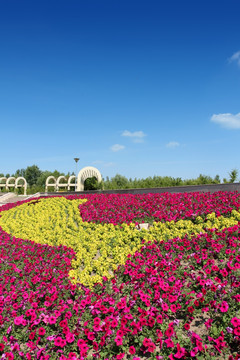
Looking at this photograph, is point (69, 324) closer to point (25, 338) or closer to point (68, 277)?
point (25, 338)

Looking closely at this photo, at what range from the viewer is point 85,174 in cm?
2762

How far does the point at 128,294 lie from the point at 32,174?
182ft

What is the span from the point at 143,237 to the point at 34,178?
2073 inches

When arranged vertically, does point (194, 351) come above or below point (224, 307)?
below

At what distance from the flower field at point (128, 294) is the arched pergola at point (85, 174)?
59.0 feet

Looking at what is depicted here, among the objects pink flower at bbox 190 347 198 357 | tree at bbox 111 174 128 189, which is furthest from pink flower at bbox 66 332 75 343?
tree at bbox 111 174 128 189

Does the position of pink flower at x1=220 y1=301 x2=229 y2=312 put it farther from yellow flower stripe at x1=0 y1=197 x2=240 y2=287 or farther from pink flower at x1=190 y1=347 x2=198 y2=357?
yellow flower stripe at x1=0 y1=197 x2=240 y2=287

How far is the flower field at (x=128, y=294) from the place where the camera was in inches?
136

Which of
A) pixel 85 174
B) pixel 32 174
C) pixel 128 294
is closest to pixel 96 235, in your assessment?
pixel 128 294

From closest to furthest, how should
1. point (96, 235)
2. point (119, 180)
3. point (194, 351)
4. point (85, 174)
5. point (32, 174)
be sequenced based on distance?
1. point (194, 351)
2. point (96, 235)
3. point (119, 180)
4. point (85, 174)
5. point (32, 174)

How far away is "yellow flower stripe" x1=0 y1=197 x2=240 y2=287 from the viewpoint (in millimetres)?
5945

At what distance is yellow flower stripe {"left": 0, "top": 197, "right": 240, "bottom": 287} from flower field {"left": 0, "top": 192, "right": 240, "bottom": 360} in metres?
0.03

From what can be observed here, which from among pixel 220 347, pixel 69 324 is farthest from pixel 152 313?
pixel 69 324

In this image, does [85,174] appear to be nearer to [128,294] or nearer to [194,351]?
[128,294]
